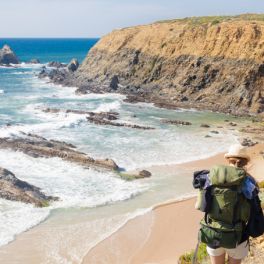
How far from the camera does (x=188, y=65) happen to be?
6569 centimetres

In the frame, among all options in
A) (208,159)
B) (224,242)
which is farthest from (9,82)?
(224,242)

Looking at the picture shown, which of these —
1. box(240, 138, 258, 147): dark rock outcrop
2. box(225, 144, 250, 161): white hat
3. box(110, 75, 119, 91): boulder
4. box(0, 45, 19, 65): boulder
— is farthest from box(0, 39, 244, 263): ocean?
box(0, 45, 19, 65): boulder

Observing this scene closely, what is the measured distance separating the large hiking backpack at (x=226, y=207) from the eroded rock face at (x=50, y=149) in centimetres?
2321

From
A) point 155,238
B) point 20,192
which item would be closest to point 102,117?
point 20,192

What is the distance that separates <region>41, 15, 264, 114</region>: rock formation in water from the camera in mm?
57094

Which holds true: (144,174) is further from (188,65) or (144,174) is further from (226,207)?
(188,65)

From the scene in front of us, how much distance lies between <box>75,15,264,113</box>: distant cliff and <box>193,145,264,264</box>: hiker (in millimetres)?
48559

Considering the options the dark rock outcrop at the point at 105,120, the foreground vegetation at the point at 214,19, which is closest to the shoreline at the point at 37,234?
the dark rock outcrop at the point at 105,120

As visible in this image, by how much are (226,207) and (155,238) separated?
519 inches

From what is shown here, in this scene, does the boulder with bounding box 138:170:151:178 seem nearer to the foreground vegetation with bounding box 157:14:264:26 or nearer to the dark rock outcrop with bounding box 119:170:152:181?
the dark rock outcrop with bounding box 119:170:152:181

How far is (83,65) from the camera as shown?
89.4m

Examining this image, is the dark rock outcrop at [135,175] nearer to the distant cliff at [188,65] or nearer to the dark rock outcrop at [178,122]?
the dark rock outcrop at [178,122]

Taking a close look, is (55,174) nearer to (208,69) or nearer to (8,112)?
(8,112)

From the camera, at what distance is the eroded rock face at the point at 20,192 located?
75.5 ft
